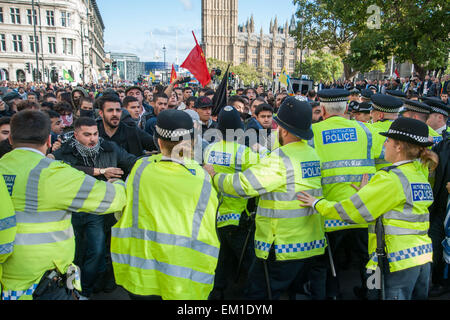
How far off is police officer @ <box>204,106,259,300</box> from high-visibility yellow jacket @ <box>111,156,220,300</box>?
1.13 m

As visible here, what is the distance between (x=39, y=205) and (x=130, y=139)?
2830mm

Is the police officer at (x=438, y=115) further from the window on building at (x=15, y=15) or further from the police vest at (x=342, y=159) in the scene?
the window on building at (x=15, y=15)

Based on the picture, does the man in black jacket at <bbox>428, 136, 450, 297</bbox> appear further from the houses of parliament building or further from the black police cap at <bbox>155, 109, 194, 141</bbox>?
the houses of parliament building

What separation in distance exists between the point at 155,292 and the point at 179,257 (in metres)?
0.32

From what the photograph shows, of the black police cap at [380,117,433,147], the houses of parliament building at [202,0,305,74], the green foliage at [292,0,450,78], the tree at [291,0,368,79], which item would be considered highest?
the houses of parliament building at [202,0,305,74]

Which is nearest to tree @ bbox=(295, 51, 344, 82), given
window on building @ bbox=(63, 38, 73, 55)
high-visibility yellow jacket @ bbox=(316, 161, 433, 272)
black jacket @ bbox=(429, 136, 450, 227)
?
window on building @ bbox=(63, 38, 73, 55)

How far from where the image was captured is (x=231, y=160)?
3.59 metres

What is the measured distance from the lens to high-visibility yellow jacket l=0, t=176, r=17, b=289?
2182mm

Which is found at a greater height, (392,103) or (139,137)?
(392,103)

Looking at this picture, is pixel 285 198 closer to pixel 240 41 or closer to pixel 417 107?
pixel 417 107

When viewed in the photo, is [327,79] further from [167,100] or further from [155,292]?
[155,292]

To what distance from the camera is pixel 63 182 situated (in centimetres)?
235
